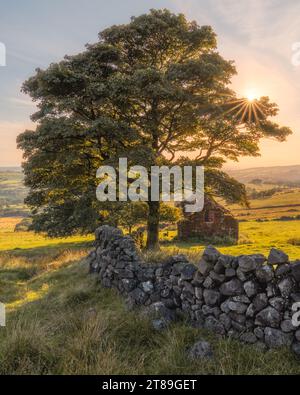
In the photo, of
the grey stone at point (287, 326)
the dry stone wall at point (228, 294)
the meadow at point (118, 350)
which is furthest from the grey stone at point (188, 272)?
the grey stone at point (287, 326)

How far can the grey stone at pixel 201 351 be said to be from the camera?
240 inches

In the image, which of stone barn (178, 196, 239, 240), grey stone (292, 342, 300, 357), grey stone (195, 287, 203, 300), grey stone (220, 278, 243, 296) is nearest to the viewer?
grey stone (292, 342, 300, 357)

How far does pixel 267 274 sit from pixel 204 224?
3703 centimetres

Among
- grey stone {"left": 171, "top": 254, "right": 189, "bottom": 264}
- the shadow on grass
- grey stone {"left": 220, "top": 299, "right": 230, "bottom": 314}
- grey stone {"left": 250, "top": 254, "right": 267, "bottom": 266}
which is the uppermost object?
grey stone {"left": 250, "top": 254, "right": 267, "bottom": 266}

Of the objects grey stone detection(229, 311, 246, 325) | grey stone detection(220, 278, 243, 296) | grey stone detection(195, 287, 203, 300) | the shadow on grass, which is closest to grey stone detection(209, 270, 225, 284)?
grey stone detection(220, 278, 243, 296)

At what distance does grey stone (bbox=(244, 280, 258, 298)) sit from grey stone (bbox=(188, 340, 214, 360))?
1.29 meters

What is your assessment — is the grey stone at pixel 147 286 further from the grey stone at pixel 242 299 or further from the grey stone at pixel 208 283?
the grey stone at pixel 242 299

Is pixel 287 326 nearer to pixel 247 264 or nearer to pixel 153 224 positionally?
pixel 247 264

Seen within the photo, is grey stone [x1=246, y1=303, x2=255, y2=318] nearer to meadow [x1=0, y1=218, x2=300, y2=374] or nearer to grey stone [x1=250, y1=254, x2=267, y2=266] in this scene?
meadow [x1=0, y1=218, x2=300, y2=374]

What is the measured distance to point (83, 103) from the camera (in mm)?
18797

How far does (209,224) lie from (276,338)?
123ft

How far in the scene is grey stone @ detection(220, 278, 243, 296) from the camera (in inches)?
277

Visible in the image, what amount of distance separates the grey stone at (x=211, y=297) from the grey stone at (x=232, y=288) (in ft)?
0.69

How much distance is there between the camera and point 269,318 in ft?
21.3
